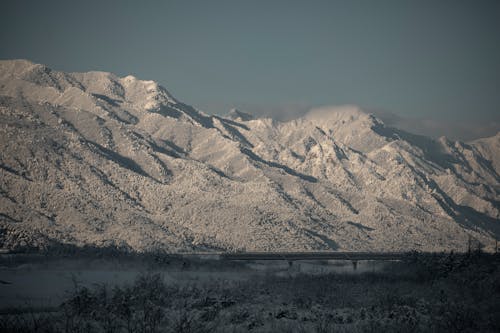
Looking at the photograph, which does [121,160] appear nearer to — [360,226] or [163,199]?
[163,199]

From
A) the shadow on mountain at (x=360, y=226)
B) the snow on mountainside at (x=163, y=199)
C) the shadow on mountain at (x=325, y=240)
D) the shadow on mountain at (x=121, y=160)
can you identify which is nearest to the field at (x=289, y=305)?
the snow on mountainside at (x=163, y=199)

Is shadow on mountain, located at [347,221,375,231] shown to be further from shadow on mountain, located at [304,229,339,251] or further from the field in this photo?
the field

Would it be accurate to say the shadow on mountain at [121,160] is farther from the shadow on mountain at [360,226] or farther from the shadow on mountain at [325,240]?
the shadow on mountain at [360,226]

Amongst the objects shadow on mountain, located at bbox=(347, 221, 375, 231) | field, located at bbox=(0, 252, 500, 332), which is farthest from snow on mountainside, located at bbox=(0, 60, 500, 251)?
field, located at bbox=(0, 252, 500, 332)

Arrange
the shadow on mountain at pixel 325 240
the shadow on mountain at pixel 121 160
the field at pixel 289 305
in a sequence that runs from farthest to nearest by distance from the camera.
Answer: the shadow on mountain at pixel 121 160, the shadow on mountain at pixel 325 240, the field at pixel 289 305

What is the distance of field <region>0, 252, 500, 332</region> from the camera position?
24.5 meters

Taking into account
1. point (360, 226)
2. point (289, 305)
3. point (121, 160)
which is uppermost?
point (121, 160)

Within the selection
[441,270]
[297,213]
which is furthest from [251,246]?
[441,270]

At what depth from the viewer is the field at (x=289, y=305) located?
24.5m

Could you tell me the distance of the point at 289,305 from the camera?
3266cm

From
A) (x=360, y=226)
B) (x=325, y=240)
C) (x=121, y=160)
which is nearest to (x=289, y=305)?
(x=325, y=240)

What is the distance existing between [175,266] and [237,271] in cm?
646

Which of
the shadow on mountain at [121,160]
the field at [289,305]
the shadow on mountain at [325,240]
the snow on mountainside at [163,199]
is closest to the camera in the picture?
the field at [289,305]

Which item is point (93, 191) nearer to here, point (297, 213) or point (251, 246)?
point (251, 246)
